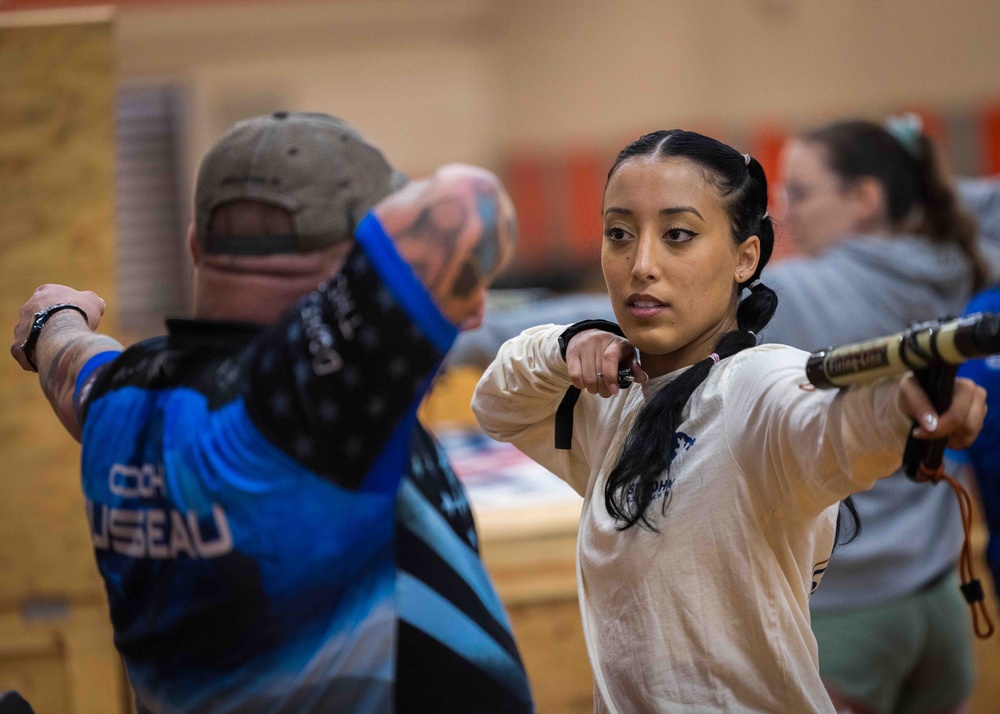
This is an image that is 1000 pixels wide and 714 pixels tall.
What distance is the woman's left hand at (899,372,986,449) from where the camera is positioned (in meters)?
0.77

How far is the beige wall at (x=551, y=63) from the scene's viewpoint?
21.4 feet

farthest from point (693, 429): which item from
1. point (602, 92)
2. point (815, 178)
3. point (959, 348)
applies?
point (602, 92)

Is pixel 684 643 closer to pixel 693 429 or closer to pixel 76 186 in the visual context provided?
pixel 693 429

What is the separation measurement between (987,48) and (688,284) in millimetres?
6288

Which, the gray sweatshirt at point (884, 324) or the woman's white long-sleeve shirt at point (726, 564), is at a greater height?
the woman's white long-sleeve shirt at point (726, 564)

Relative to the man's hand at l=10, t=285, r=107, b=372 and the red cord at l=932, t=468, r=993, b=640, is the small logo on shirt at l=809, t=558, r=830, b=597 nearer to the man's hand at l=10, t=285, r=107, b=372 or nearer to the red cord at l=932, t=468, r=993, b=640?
the red cord at l=932, t=468, r=993, b=640

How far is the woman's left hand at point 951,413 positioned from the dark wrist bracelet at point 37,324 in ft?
3.00

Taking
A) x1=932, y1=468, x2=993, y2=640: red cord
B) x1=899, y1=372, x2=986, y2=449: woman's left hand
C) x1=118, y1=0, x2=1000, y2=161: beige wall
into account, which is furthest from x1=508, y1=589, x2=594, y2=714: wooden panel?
x1=118, y1=0, x2=1000, y2=161: beige wall

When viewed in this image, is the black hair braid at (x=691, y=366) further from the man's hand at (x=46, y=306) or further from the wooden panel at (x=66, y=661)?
the wooden panel at (x=66, y=661)

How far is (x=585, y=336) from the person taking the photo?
1.10 meters

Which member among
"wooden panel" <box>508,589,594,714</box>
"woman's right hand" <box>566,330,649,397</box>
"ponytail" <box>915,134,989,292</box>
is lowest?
"wooden panel" <box>508,589,594,714</box>

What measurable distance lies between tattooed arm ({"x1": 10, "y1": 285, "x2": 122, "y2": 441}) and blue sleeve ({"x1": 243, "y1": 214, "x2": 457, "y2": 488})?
1.05ft

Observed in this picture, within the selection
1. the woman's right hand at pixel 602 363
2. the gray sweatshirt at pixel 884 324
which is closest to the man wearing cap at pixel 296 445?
the woman's right hand at pixel 602 363

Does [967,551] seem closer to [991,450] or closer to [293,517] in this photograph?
[293,517]
